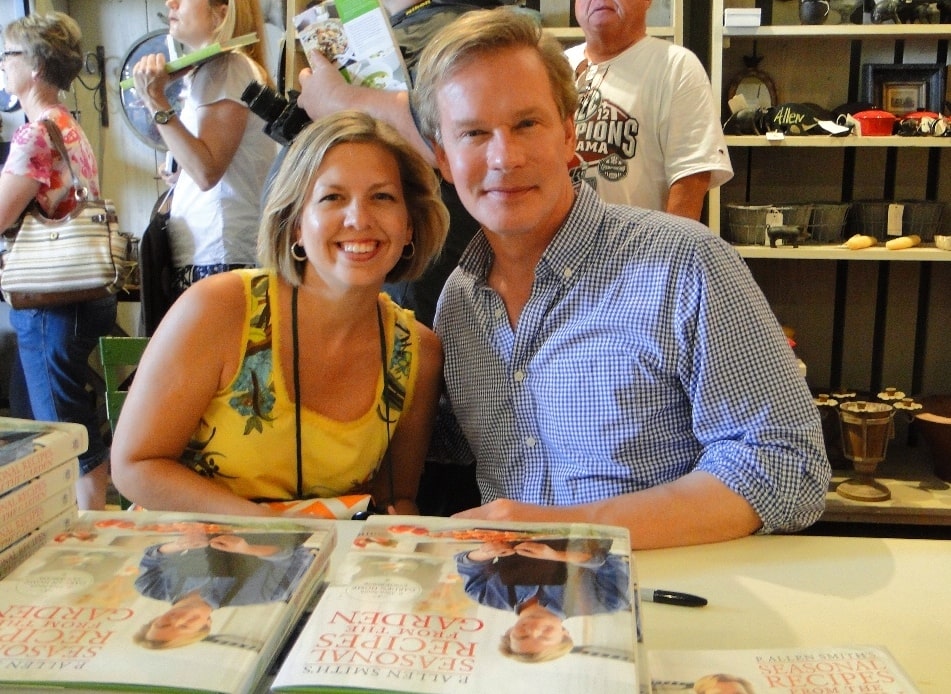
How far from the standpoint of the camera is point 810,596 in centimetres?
90

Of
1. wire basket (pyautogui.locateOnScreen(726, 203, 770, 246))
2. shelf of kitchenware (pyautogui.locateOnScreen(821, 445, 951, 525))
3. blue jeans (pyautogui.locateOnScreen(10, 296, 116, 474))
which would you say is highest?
wire basket (pyautogui.locateOnScreen(726, 203, 770, 246))

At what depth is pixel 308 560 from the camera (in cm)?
73

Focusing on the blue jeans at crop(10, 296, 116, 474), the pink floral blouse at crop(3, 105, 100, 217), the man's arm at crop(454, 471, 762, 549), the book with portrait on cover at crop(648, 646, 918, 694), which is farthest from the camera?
the blue jeans at crop(10, 296, 116, 474)

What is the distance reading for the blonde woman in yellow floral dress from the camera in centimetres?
129

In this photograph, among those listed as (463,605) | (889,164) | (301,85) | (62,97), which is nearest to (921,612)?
(463,605)

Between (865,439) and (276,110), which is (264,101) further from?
(865,439)

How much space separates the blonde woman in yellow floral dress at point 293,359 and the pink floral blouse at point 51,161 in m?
1.46

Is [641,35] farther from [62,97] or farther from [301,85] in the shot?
[62,97]

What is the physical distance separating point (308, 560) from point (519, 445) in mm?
627

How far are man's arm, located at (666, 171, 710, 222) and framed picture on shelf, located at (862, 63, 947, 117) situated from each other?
123 centimetres

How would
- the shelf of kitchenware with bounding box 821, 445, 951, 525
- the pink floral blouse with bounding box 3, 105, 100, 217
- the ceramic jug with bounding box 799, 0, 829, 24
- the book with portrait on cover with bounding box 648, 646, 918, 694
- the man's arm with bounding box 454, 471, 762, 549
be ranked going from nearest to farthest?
the book with portrait on cover with bounding box 648, 646, 918, 694, the man's arm with bounding box 454, 471, 762, 549, the pink floral blouse with bounding box 3, 105, 100, 217, the shelf of kitchenware with bounding box 821, 445, 951, 525, the ceramic jug with bounding box 799, 0, 829, 24

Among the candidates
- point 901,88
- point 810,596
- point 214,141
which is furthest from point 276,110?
point 901,88

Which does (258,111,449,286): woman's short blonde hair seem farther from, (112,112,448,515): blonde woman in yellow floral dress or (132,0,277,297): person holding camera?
(132,0,277,297): person holding camera

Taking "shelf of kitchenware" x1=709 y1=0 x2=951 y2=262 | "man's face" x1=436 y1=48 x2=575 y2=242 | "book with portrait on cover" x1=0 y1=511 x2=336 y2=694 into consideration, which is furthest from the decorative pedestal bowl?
"book with portrait on cover" x1=0 y1=511 x2=336 y2=694
